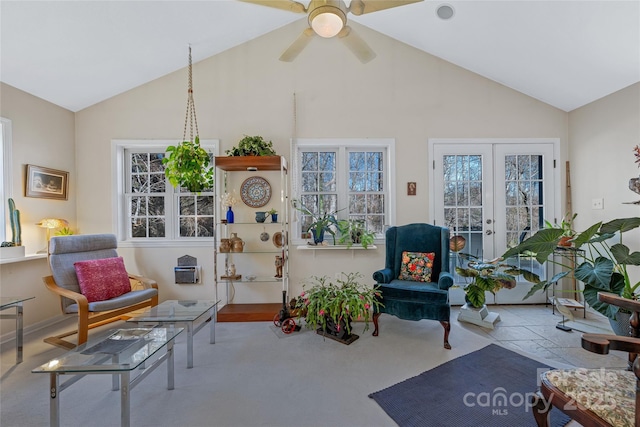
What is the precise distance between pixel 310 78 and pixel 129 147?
2.55 meters

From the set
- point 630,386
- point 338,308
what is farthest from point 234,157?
point 630,386

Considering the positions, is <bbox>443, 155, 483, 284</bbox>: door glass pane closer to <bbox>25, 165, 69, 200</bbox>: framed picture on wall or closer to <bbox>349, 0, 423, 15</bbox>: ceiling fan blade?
<bbox>349, 0, 423, 15</bbox>: ceiling fan blade

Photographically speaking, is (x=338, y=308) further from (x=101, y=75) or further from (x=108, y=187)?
(x=101, y=75)

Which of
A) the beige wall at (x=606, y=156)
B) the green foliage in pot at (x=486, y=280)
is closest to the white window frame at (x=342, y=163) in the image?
the green foliage in pot at (x=486, y=280)

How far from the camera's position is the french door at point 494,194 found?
12.1ft

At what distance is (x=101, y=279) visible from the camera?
2801mm

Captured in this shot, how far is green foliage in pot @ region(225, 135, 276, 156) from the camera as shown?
130 inches

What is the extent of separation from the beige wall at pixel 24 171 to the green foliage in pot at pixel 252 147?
2079 millimetres

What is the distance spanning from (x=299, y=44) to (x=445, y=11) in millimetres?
1870

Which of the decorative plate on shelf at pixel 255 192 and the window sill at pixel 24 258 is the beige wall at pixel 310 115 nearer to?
the decorative plate on shelf at pixel 255 192

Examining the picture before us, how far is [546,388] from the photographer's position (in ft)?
4.25

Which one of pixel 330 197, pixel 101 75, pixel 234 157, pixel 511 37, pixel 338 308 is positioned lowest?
pixel 338 308

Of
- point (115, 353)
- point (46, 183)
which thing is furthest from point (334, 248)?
point (46, 183)

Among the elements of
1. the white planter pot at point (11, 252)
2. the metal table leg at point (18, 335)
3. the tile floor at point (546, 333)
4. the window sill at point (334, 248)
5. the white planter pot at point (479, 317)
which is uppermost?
the white planter pot at point (11, 252)
